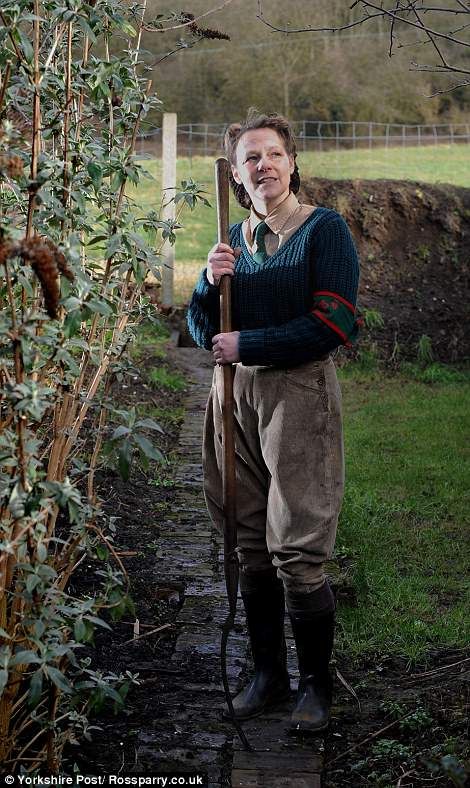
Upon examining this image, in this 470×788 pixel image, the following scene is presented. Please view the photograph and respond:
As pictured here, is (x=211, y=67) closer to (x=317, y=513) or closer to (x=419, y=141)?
(x=419, y=141)

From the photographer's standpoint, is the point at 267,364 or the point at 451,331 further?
the point at 451,331

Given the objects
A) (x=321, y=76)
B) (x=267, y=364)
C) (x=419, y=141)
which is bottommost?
(x=267, y=364)

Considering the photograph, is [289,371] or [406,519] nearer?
[289,371]

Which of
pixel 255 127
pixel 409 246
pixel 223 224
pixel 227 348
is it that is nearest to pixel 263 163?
pixel 255 127

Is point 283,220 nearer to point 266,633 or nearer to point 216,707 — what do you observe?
point 266,633

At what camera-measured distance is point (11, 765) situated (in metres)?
2.99

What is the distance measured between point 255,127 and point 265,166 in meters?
0.14

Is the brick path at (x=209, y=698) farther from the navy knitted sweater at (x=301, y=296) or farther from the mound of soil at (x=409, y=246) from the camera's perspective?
the mound of soil at (x=409, y=246)

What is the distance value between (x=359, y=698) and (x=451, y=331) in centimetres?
711

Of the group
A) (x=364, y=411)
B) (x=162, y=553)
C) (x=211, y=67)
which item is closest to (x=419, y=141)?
(x=211, y=67)

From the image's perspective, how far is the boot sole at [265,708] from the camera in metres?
3.47

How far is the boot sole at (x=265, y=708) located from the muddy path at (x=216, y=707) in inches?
0.9

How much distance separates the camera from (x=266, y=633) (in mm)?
3607

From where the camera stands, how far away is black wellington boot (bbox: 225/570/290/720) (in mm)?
3582
